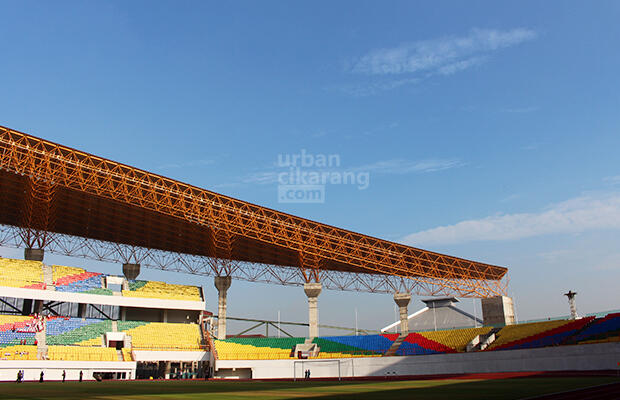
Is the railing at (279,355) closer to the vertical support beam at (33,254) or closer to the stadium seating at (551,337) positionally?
the stadium seating at (551,337)

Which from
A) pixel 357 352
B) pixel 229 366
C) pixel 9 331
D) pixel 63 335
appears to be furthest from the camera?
pixel 357 352

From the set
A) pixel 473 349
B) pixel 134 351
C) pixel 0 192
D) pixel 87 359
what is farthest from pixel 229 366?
pixel 0 192

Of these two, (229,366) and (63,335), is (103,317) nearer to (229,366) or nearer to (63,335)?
(63,335)

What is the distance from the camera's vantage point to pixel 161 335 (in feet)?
191

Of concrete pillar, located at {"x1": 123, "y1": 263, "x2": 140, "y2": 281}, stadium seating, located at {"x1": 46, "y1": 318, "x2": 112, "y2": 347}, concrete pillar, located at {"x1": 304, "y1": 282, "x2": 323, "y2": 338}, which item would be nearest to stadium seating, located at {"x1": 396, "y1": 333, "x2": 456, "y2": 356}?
concrete pillar, located at {"x1": 304, "y1": 282, "x2": 323, "y2": 338}

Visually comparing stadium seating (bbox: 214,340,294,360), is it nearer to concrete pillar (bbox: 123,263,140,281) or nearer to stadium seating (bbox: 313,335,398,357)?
stadium seating (bbox: 313,335,398,357)

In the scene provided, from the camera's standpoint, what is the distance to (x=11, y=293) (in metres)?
49.6

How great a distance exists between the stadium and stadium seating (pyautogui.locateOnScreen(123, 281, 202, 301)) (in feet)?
0.73

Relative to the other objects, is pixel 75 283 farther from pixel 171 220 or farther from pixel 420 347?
pixel 420 347

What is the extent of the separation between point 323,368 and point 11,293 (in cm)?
3546

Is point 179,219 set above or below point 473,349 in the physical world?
above

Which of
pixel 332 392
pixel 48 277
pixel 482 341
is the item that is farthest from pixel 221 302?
pixel 332 392

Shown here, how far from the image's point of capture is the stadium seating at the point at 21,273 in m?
51.3

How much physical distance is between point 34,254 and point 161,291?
625 inches
